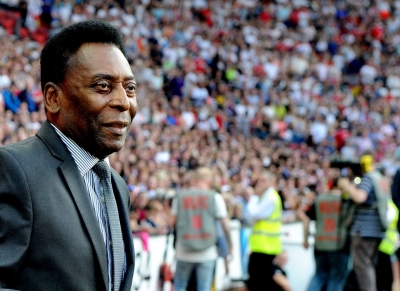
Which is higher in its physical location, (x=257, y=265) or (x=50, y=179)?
(x=50, y=179)

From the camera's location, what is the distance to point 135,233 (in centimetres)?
776

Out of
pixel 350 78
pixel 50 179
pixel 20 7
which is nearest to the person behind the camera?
pixel 50 179

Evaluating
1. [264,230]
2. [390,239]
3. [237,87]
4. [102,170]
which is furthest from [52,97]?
[237,87]

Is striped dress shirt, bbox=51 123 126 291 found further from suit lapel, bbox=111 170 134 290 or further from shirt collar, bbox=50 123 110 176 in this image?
suit lapel, bbox=111 170 134 290

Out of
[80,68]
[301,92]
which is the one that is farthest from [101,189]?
[301,92]

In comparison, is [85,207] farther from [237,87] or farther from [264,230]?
[237,87]

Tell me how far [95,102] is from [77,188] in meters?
0.24

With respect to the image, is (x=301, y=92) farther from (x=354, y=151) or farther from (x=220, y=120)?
(x=220, y=120)

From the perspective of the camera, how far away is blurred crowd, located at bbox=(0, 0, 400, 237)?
467 inches

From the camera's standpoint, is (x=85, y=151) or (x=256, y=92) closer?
(x=85, y=151)

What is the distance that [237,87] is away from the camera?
1973 cm

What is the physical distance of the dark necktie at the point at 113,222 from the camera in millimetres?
2016

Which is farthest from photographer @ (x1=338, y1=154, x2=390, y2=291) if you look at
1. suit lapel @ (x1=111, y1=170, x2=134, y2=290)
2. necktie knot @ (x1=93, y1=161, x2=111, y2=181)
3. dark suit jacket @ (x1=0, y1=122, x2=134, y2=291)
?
dark suit jacket @ (x1=0, y1=122, x2=134, y2=291)

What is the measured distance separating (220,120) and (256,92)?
8.11ft
